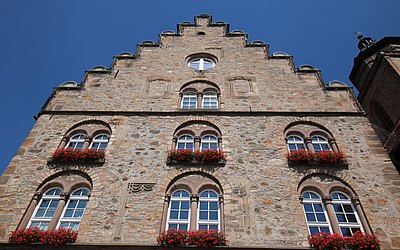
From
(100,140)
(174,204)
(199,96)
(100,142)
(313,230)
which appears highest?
(199,96)

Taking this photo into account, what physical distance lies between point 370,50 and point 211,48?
12055 mm

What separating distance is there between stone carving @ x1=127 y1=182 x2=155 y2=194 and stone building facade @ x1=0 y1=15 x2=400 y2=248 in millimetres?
48

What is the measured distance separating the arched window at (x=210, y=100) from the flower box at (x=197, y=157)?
3.15 meters

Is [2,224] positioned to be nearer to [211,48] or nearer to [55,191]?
[55,191]

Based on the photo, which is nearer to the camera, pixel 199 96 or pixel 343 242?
pixel 343 242

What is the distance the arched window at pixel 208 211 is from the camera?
992 centimetres

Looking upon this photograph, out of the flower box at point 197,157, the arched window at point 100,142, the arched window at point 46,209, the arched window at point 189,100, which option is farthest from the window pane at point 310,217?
the arched window at point 46,209

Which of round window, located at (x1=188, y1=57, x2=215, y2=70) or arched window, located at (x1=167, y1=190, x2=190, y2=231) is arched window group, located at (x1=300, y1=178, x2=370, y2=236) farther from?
round window, located at (x1=188, y1=57, x2=215, y2=70)

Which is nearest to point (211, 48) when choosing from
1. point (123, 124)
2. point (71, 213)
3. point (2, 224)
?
point (123, 124)

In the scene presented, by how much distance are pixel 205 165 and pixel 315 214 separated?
377 centimetres

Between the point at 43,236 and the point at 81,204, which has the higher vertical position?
the point at 81,204

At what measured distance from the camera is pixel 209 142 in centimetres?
1276

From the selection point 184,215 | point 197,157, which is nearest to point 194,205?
point 184,215

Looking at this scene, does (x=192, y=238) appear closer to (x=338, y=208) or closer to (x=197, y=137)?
(x=197, y=137)
